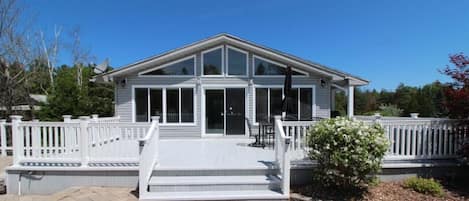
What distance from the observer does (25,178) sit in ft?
19.6

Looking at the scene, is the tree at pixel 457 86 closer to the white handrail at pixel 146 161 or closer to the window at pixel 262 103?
the window at pixel 262 103

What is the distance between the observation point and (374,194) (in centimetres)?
563

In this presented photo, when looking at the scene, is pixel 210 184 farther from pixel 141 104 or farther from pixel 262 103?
pixel 141 104

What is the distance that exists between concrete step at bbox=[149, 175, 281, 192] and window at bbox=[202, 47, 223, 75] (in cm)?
604

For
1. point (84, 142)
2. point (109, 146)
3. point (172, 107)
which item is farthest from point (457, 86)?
point (172, 107)

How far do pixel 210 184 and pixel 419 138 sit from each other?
4.74 meters

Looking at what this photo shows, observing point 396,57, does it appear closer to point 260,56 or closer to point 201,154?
point 260,56

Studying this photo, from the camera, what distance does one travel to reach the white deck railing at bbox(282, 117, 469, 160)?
20.7 ft

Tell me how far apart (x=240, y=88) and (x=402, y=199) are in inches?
267

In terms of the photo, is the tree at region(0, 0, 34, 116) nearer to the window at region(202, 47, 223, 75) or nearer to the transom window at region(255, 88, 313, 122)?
the window at region(202, 47, 223, 75)

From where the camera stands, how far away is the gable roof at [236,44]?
1062cm

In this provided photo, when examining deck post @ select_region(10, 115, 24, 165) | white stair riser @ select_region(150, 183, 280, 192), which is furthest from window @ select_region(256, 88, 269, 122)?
deck post @ select_region(10, 115, 24, 165)

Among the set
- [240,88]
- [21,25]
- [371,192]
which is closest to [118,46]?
[21,25]

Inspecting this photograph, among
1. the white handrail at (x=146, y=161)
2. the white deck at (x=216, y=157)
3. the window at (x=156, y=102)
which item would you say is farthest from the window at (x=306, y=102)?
the white handrail at (x=146, y=161)
